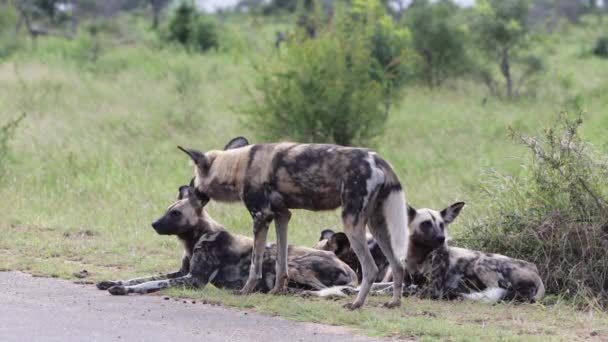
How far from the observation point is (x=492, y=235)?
638 cm

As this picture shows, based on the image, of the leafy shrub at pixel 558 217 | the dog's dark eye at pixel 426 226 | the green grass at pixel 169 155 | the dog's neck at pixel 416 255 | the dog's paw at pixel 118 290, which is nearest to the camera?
the green grass at pixel 169 155

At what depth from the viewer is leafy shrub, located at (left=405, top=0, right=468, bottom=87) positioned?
18000 millimetres

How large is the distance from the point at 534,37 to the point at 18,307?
43.7 ft

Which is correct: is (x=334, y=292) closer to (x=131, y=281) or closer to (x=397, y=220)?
(x=397, y=220)

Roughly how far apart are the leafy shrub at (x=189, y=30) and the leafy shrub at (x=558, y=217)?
16.5 metres

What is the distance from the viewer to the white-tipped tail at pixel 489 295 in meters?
5.55

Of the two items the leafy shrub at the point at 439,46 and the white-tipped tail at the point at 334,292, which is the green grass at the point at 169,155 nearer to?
the white-tipped tail at the point at 334,292

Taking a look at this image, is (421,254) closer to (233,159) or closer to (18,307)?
(233,159)

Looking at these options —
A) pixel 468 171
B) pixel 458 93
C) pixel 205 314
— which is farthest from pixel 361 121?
pixel 205 314

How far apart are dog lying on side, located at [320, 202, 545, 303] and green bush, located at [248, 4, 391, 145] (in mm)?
6115


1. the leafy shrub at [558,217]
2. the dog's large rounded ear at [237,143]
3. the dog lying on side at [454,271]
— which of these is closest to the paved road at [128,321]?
the dog's large rounded ear at [237,143]

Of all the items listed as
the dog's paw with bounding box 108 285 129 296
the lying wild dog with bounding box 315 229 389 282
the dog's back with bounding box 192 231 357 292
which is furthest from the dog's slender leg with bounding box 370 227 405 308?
the dog's paw with bounding box 108 285 129 296

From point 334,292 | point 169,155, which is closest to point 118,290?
point 334,292

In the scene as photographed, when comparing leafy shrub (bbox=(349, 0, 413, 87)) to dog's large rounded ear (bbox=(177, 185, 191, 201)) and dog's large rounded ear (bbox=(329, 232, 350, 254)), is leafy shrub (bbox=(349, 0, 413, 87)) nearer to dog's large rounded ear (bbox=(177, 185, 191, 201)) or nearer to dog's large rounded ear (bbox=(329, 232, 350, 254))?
dog's large rounded ear (bbox=(329, 232, 350, 254))
